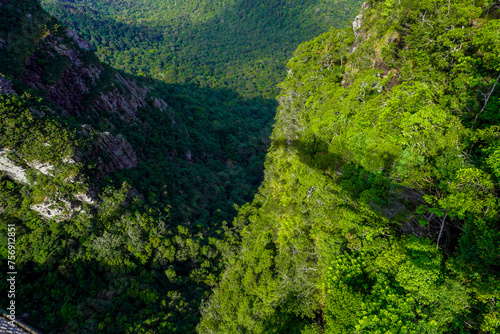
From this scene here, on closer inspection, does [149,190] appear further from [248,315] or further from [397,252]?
[397,252]

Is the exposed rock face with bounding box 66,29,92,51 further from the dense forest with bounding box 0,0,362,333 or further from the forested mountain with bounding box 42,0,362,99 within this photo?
the forested mountain with bounding box 42,0,362,99

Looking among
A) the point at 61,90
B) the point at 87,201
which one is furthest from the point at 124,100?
the point at 87,201

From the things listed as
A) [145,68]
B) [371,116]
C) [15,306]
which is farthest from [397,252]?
[145,68]

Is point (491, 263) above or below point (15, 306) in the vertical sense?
above

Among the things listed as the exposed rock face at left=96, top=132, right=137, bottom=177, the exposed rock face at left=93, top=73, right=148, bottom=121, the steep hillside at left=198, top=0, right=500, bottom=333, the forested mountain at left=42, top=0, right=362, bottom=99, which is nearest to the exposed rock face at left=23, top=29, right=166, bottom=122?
the exposed rock face at left=93, top=73, right=148, bottom=121

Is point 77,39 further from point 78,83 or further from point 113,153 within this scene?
point 113,153

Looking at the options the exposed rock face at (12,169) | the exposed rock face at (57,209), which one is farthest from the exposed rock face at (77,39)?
the exposed rock face at (57,209)
